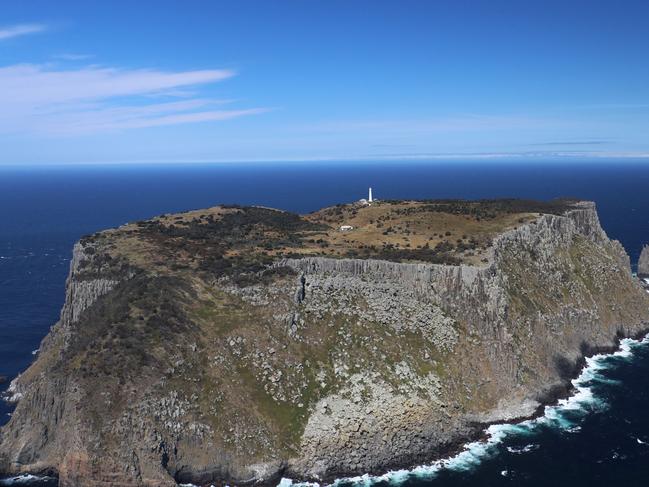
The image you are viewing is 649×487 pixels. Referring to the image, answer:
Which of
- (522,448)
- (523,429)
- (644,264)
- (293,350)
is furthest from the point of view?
(644,264)

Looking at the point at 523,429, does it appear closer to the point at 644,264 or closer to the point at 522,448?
the point at 522,448

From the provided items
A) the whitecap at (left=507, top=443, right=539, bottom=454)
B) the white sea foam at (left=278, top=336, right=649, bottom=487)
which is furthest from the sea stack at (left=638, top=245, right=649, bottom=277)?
the whitecap at (left=507, top=443, right=539, bottom=454)

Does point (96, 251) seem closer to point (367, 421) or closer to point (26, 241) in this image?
point (367, 421)

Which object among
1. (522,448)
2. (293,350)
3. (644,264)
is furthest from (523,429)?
(644,264)

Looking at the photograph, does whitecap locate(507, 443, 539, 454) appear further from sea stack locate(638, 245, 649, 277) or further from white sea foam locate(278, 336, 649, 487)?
sea stack locate(638, 245, 649, 277)

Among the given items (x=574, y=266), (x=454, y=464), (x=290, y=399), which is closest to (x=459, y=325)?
(x=454, y=464)
